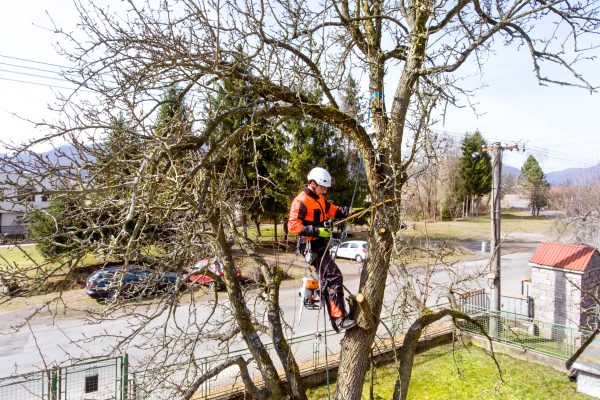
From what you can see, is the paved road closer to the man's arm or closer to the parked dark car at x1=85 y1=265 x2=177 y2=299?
the parked dark car at x1=85 y1=265 x2=177 y2=299

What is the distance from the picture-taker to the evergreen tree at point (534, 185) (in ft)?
174

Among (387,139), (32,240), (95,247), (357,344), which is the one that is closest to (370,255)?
(357,344)

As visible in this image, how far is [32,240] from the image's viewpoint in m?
2.94

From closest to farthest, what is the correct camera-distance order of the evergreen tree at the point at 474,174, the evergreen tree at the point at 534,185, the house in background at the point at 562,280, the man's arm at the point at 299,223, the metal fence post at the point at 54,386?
the metal fence post at the point at 54,386, the man's arm at the point at 299,223, the house in background at the point at 562,280, the evergreen tree at the point at 474,174, the evergreen tree at the point at 534,185

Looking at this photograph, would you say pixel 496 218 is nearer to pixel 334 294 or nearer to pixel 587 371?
pixel 587 371

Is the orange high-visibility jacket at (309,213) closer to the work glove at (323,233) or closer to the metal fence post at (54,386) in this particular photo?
the work glove at (323,233)

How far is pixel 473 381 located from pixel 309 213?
8.13 meters

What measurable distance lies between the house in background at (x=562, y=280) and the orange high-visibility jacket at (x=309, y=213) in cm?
1110

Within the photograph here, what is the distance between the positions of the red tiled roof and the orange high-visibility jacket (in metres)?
11.1

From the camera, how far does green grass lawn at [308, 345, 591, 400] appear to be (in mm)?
9273

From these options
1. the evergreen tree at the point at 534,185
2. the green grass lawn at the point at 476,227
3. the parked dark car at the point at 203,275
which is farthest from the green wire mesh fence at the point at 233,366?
the evergreen tree at the point at 534,185

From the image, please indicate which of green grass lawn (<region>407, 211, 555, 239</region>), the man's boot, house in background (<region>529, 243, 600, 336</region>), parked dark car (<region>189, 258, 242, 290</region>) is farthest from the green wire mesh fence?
green grass lawn (<region>407, 211, 555, 239</region>)

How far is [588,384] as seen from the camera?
9531 millimetres

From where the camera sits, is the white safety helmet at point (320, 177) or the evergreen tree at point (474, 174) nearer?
the white safety helmet at point (320, 177)
